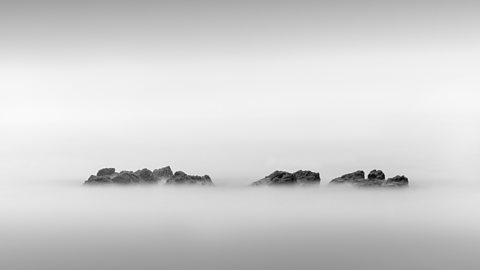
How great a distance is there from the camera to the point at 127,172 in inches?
2404

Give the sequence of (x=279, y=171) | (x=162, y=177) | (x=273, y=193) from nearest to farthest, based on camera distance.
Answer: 1. (x=273, y=193)
2. (x=279, y=171)
3. (x=162, y=177)

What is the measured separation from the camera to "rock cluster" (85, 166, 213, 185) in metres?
59.4

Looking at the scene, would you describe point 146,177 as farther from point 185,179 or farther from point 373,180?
point 373,180

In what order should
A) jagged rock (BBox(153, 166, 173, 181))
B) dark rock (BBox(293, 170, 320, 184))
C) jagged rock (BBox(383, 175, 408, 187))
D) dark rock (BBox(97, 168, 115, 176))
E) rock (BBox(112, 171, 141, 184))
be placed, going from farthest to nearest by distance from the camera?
dark rock (BBox(97, 168, 115, 176)), jagged rock (BBox(153, 166, 173, 181)), rock (BBox(112, 171, 141, 184)), dark rock (BBox(293, 170, 320, 184)), jagged rock (BBox(383, 175, 408, 187))

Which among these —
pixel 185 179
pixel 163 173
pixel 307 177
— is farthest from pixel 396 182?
pixel 163 173

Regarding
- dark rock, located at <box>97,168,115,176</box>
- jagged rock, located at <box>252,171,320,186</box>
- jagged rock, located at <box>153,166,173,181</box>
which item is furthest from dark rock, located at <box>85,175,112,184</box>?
jagged rock, located at <box>252,171,320,186</box>

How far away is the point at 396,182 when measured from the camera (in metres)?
55.9

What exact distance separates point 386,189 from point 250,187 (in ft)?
44.9

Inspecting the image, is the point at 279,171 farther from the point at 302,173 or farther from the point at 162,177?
the point at 162,177

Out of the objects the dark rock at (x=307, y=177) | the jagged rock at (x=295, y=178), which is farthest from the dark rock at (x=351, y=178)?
the jagged rock at (x=295, y=178)

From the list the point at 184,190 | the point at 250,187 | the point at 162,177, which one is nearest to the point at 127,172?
the point at 162,177

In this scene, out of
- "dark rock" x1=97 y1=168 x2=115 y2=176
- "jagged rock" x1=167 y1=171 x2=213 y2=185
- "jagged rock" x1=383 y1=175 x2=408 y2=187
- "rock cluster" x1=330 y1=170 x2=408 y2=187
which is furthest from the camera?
"dark rock" x1=97 y1=168 x2=115 y2=176

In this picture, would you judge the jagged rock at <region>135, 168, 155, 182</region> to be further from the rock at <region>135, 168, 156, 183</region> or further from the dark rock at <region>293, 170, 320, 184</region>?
the dark rock at <region>293, 170, 320, 184</region>

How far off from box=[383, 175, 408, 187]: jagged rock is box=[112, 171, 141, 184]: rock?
78.4 ft
